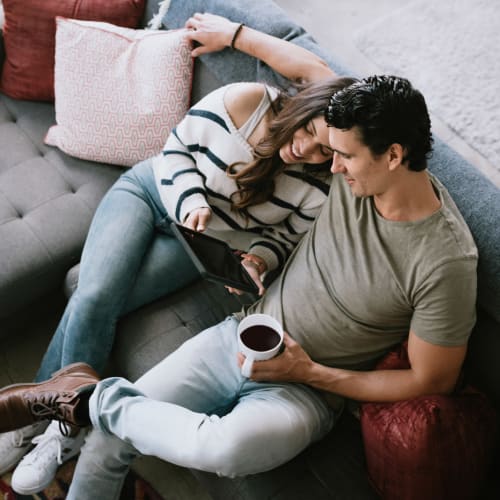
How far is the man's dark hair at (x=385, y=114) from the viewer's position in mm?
1124

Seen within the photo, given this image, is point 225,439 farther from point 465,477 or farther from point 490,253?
point 490,253

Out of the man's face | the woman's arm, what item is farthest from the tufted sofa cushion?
the man's face

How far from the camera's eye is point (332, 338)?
1.43 meters

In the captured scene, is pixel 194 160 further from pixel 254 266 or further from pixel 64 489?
pixel 64 489

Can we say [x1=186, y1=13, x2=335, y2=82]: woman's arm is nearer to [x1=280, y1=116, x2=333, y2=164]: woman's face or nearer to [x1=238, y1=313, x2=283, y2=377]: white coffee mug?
[x1=280, y1=116, x2=333, y2=164]: woman's face

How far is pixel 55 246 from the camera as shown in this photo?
174 cm

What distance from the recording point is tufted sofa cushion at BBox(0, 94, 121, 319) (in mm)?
1694

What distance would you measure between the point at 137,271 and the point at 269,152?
54 centimetres

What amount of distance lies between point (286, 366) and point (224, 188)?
540mm

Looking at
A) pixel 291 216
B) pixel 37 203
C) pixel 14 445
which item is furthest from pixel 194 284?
pixel 14 445

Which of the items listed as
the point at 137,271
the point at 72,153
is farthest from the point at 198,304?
the point at 72,153

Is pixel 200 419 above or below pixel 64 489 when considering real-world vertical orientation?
above

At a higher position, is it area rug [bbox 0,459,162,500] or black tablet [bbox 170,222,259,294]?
black tablet [bbox 170,222,259,294]

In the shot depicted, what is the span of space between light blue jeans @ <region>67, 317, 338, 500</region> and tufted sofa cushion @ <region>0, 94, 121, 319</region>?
531 millimetres
